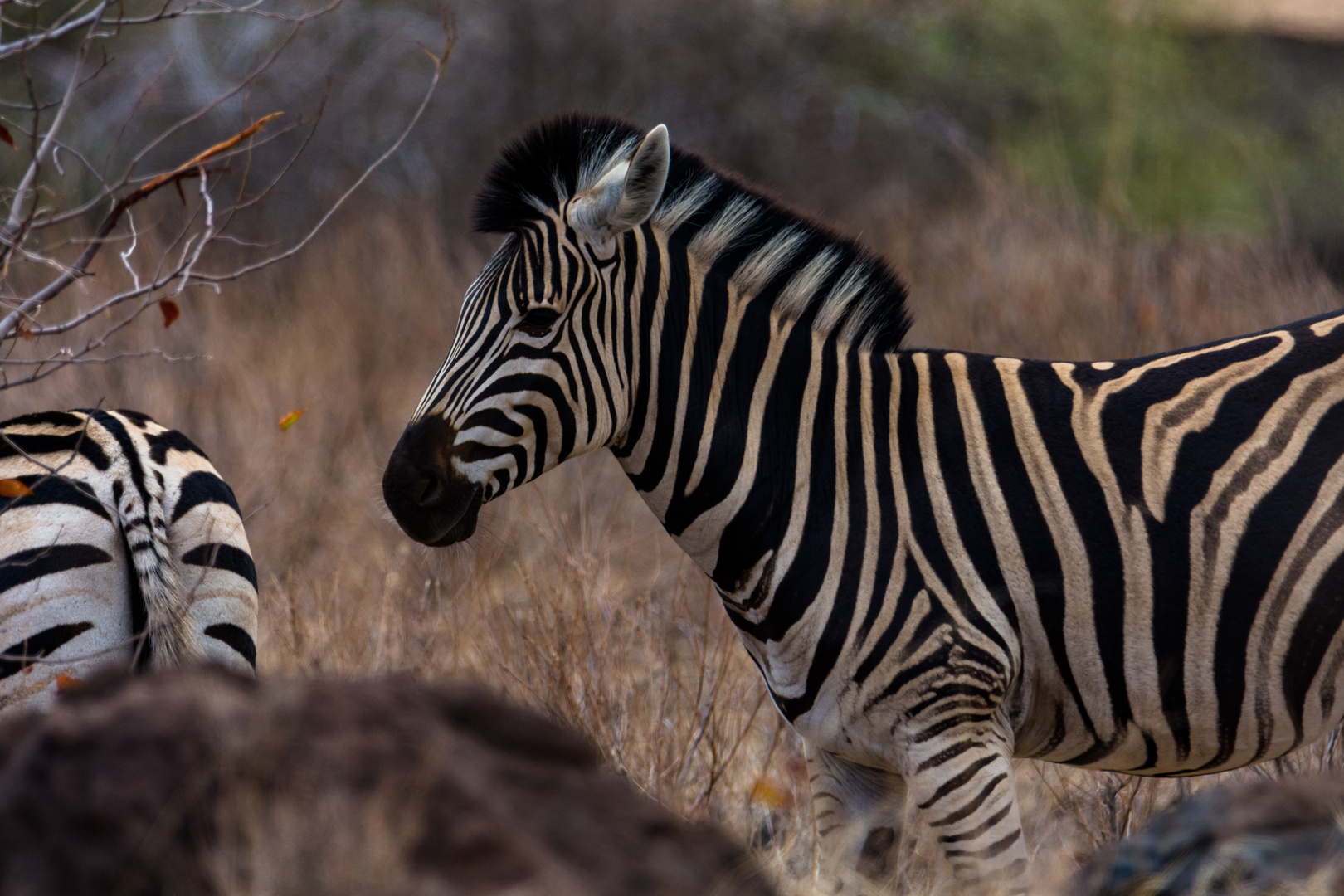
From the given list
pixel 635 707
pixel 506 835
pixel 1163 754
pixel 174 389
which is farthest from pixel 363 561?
pixel 506 835

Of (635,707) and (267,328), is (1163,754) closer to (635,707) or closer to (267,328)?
(635,707)

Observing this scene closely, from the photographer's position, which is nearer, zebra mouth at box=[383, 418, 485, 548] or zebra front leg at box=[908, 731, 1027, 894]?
zebra front leg at box=[908, 731, 1027, 894]

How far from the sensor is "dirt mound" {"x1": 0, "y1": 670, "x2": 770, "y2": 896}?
4.91 ft

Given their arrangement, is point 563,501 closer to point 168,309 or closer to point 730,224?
point 168,309

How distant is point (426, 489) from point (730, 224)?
104 cm

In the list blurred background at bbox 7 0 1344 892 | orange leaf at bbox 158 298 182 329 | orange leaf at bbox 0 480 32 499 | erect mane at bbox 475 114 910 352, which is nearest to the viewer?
orange leaf at bbox 0 480 32 499

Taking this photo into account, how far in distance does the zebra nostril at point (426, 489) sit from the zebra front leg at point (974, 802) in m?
1.28

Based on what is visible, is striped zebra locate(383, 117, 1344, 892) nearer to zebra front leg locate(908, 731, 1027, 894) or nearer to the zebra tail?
zebra front leg locate(908, 731, 1027, 894)

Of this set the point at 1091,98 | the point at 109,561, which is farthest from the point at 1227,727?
the point at 1091,98

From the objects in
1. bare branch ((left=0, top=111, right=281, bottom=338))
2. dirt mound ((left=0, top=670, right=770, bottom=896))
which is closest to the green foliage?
bare branch ((left=0, top=111, right=281, bottom=338))

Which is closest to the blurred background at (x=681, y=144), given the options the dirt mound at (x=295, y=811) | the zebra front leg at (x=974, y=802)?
the zebra front leg at (x=974, y=802)

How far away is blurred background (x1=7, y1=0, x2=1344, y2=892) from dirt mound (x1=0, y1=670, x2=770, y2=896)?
0.94 metres

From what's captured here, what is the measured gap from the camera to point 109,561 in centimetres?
286

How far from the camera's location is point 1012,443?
3080mm
